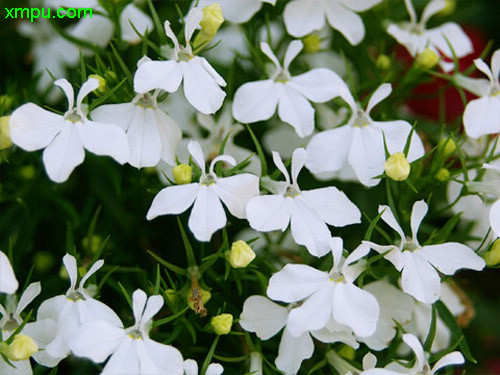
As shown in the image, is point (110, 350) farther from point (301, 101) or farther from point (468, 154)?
point (468, 154)

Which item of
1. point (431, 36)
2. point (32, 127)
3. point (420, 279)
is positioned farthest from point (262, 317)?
point (431, 36)

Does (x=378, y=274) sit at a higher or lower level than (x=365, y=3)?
lower

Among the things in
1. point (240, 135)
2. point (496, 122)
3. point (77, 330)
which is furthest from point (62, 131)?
point (496, 122)

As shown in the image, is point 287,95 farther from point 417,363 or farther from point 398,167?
point 417,363

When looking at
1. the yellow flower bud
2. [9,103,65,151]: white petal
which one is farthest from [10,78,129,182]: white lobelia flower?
the yellow flower bud

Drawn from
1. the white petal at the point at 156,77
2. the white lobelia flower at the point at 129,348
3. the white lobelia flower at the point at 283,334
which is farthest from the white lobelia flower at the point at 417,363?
the white petal at the point at 156,77

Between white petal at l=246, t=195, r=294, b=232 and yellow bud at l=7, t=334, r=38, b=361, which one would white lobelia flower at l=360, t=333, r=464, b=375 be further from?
yellow bud at l=7, t=334, r=38, b=361
